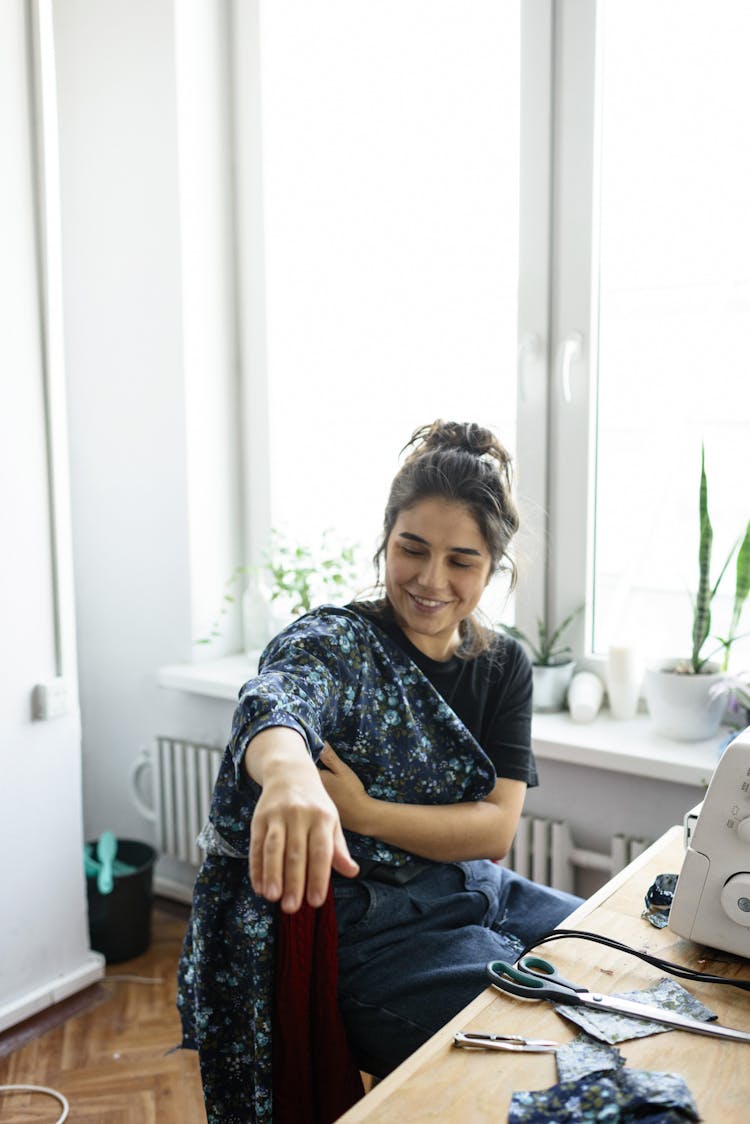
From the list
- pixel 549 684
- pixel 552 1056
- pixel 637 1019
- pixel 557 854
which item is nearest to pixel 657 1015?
pixel 637 1019

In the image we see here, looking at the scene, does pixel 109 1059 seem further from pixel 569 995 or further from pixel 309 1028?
pixel 569 995

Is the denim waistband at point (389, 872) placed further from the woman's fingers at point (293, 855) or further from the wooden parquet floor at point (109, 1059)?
the wooden parquet floor at point (109, 1059)

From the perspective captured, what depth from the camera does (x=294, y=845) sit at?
2.82 feet

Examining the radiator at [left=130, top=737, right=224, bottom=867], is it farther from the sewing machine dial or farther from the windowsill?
the sewing machine dial

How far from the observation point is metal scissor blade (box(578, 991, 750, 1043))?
1.03m

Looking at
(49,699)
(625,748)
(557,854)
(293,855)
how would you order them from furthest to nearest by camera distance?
(49,699)
(557,854)
(625,748)
(293,855)

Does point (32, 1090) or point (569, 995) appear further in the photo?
point (32, 1090)

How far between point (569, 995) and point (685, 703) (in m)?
1.17

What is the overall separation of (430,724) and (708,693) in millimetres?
880

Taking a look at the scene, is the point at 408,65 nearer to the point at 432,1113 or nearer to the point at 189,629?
the point at 189,629

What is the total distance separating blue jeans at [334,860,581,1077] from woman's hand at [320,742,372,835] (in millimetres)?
106

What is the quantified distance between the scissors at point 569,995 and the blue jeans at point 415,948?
0.22 m

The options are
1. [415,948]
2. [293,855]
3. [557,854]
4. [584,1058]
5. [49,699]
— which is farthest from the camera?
[49,699]

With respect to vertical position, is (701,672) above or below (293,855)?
below
